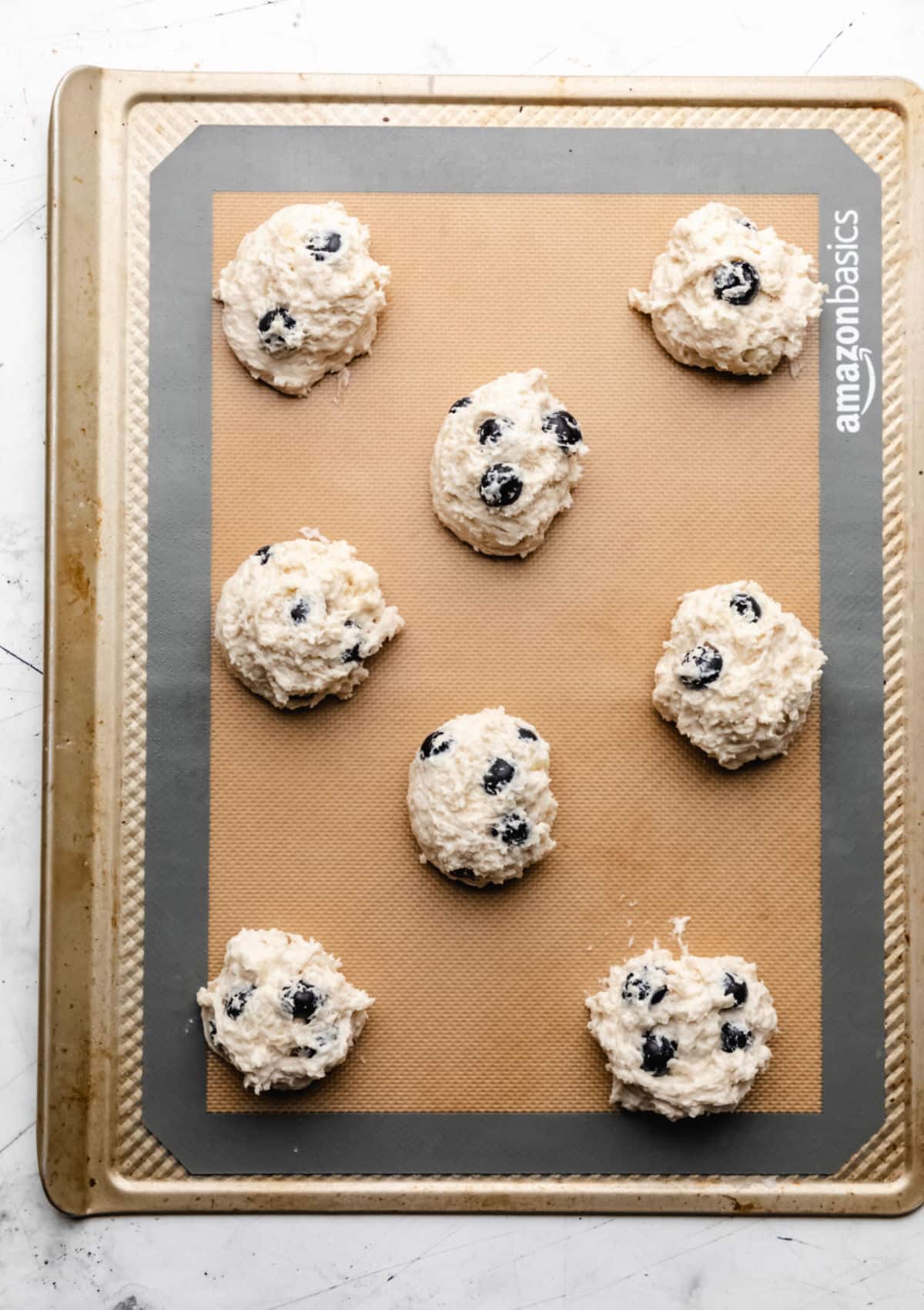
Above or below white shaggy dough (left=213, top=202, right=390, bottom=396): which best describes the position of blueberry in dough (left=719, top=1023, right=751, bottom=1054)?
below

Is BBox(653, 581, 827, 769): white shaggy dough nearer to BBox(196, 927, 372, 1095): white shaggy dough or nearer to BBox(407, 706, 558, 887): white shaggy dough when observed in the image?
BBox(407, 706, 558, 887): white shaggy dough

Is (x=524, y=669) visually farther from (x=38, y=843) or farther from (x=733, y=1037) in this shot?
(x=38, y=843)

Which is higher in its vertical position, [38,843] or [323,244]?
[323,244]

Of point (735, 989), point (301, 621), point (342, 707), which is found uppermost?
point (301, 621)

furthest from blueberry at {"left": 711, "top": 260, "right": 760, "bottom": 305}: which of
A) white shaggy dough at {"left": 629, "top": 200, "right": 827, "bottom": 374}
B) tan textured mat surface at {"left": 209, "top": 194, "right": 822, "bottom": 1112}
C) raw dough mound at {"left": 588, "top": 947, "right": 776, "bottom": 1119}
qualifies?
raw dough mound at {"left": 588, "top": 947, "right": 776, "bottom": 1119}

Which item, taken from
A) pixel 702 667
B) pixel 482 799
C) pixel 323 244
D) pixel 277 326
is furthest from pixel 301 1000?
pixel 323 244

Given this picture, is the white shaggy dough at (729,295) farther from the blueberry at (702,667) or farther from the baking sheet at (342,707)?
the blueberry at (702,667)

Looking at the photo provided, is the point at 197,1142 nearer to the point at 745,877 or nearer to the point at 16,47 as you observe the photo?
the point at 745,877
